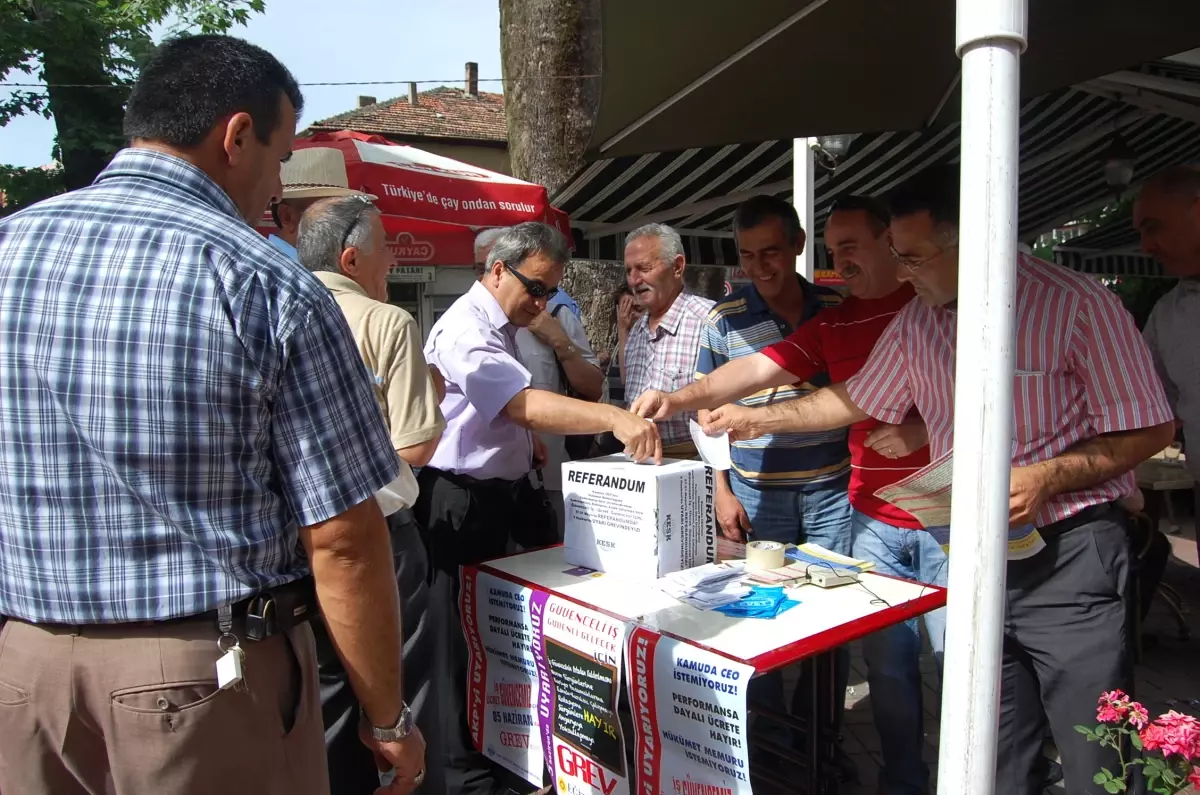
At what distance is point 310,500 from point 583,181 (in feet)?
12.5

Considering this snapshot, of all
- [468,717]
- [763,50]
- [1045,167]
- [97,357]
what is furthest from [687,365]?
[1045,167]

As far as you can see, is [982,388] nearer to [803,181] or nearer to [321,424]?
[321,424]

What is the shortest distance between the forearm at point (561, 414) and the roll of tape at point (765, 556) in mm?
558

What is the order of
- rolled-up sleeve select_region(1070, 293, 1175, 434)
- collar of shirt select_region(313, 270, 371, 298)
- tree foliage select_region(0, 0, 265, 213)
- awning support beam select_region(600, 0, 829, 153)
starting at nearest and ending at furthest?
rolled-up sleeve select_region(1070, 293, 1175, 434) < awning support beam select_region(600, 0, 829, 153) < collar of shirt select_region(313, 270, 371, 298) < tree foliage select_region(0, 0, 265, 213)

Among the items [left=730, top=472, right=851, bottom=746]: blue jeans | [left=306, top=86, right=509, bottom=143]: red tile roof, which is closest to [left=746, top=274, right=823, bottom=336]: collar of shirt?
[left=730, top=472, right=851, bottom=746]: blue jeans

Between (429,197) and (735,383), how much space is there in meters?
2.51

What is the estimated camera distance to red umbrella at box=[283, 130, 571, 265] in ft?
14.4

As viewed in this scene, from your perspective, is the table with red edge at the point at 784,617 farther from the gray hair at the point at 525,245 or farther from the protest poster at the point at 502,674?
the gray hair at the point at 525,245

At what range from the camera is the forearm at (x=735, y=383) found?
2748 mm

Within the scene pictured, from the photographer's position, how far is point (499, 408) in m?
2.71

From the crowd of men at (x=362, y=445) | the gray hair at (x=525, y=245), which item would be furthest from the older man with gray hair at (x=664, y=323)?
the gray hair at (x=525, y=245)

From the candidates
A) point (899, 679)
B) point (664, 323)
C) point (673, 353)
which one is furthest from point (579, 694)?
point (664, 323)

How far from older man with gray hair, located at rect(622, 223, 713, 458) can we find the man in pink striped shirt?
5.12ft

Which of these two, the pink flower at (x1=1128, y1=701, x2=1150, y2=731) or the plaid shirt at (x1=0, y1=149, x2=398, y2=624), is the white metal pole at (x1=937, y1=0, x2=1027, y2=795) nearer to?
the pink flower at (x1=1128, y1=701, x2=1150, y2=731)
